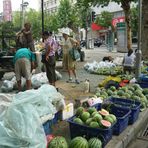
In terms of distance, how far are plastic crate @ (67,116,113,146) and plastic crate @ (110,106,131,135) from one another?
12.9 inches

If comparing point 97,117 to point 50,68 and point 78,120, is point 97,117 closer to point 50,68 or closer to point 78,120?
point 78,120

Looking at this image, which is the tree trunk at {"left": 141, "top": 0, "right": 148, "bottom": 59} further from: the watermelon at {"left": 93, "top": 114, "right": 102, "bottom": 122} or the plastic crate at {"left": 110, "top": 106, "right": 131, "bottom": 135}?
the watermelon at {"left": 93, "top": 114, "right": 102, "bottom": 122}

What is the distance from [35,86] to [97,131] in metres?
5.86

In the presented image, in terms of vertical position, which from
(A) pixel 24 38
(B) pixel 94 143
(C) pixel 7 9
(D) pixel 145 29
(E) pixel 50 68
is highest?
(C) pixel 7 9

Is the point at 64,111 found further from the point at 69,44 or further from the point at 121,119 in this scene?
the point at 69,44

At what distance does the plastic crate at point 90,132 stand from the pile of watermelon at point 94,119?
0.09 meters

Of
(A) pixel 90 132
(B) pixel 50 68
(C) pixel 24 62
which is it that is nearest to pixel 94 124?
(A) pixel 90 132

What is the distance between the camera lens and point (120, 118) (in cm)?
584

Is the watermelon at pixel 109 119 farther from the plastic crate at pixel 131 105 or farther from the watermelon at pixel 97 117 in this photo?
the plastic crate at pixel 131 105

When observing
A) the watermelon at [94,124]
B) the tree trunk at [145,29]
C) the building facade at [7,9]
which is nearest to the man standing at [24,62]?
the watermelon at [94,124]

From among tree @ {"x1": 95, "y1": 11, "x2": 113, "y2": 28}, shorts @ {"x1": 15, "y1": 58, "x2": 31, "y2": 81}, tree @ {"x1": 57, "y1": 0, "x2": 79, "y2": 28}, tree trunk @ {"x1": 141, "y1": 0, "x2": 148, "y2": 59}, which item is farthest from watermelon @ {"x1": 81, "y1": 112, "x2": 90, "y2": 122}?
tree @ {"x1": 95, "y1": 11, "x2": 113, "y2": 28}

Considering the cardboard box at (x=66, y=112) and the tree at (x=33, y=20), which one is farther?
the tree at (x=33, y=20)

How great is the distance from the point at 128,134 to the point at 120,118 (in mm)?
354

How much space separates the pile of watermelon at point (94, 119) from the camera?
540cm
